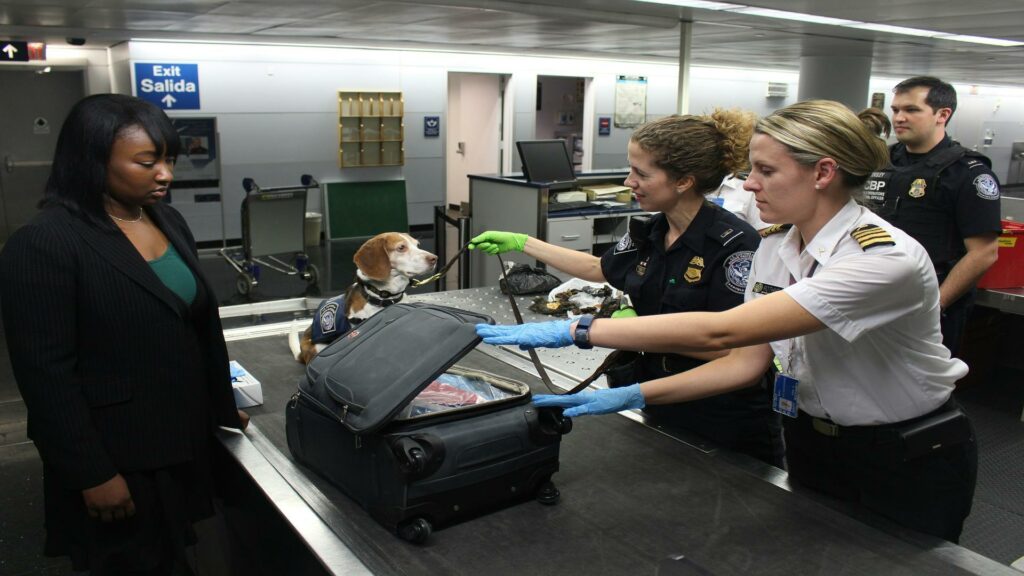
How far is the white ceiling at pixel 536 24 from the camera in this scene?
4770mm

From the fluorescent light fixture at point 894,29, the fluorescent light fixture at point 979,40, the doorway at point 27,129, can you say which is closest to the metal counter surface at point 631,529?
the fluorescent light fixture at point 894,29

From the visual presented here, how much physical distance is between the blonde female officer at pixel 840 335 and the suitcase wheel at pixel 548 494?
22cm

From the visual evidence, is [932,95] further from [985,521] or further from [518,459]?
[518,459]

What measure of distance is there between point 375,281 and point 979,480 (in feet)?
10.3

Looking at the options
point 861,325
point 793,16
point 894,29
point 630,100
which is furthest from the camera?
point 630,100

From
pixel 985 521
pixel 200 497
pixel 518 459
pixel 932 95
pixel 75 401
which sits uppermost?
pixel 932 95

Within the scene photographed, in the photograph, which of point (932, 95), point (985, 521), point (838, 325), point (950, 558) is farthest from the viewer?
point (932, 95)

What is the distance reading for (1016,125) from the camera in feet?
60.1

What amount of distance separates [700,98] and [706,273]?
12.9m

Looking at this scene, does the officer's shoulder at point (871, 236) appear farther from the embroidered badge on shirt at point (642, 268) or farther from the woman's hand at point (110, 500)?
the woman's hand at point (110, 500)

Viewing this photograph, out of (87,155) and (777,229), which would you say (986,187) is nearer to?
(777,229)

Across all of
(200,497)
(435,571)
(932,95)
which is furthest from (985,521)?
(200,497)

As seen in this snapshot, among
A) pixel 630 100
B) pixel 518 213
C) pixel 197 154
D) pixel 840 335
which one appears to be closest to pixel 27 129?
pixel 197 154

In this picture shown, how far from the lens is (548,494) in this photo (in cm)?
175
